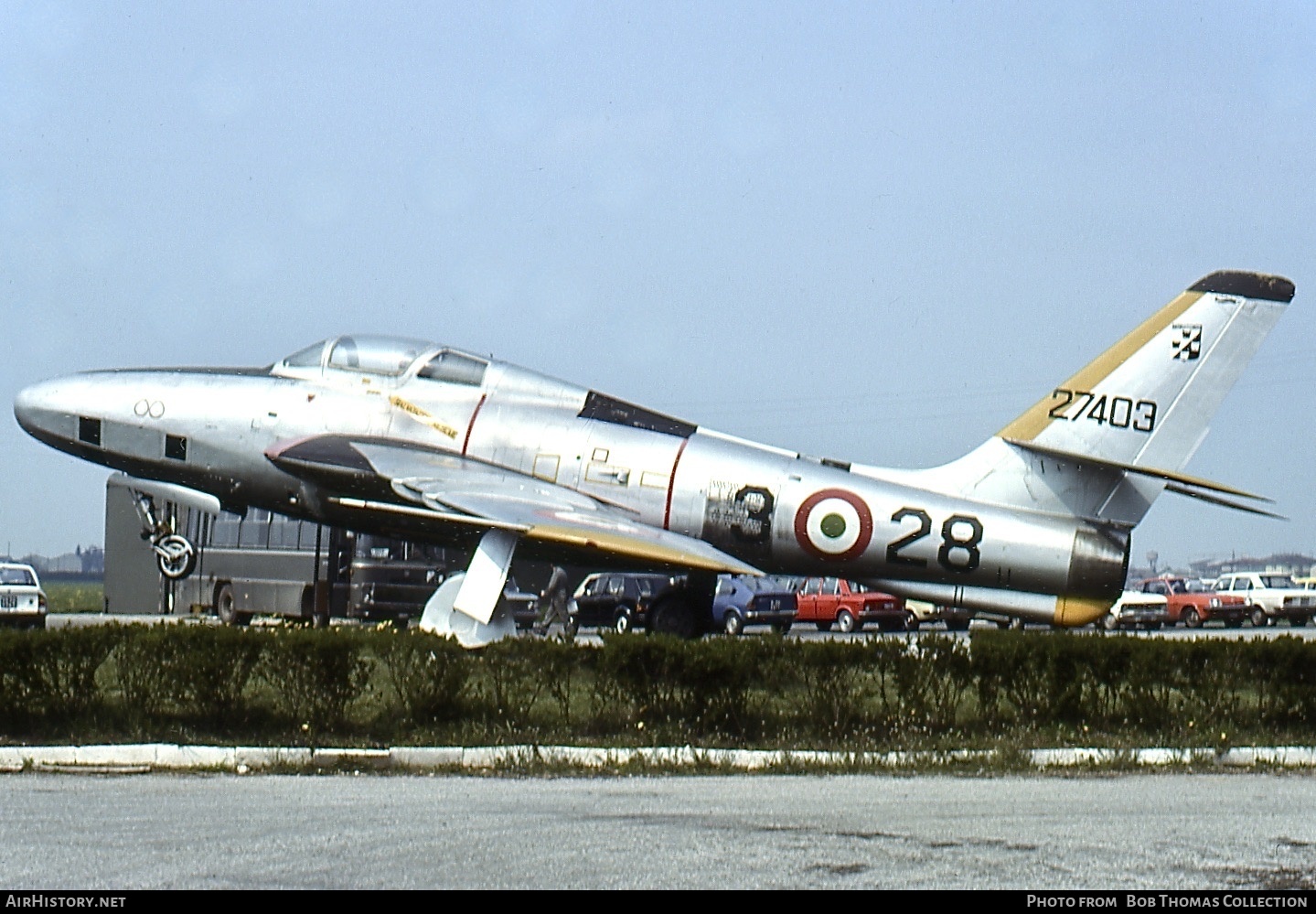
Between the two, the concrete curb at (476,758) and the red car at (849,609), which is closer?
the concrete curb at (476,758)

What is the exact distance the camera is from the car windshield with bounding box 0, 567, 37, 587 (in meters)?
31.7

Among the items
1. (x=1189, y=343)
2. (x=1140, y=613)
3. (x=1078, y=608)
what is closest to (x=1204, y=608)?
(x=1140, y=613)

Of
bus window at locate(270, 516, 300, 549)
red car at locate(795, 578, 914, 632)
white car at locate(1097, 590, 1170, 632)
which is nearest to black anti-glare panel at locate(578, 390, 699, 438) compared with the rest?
bus window at locate(270, 516, 300, 549)

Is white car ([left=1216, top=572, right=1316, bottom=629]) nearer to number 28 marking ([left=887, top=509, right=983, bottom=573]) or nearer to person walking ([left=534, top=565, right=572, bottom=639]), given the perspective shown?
person walking ([left=534, top=565, right=572, bottom=639])

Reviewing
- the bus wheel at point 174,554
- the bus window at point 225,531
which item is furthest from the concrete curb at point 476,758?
the bus window at point 225,531

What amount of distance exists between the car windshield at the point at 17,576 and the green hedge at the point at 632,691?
20.3 m

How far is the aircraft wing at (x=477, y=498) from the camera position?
16.4 metres

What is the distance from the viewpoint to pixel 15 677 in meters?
12.8

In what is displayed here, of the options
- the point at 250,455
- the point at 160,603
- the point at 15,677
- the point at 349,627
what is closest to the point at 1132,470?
the point at 349,627

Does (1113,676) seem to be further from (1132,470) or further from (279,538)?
(279,538)

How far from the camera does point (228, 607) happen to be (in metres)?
34.6

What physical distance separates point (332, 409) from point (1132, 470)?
984 cm

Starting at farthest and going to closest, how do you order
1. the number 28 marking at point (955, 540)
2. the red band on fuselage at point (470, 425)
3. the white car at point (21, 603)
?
the white car at point (21, 603) < the red band on fuselage at point (470, 425) < the number 28 marking at point (955, 540)

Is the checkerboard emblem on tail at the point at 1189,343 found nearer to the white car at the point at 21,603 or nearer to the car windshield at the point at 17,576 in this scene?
the white car at the point at 21,603
